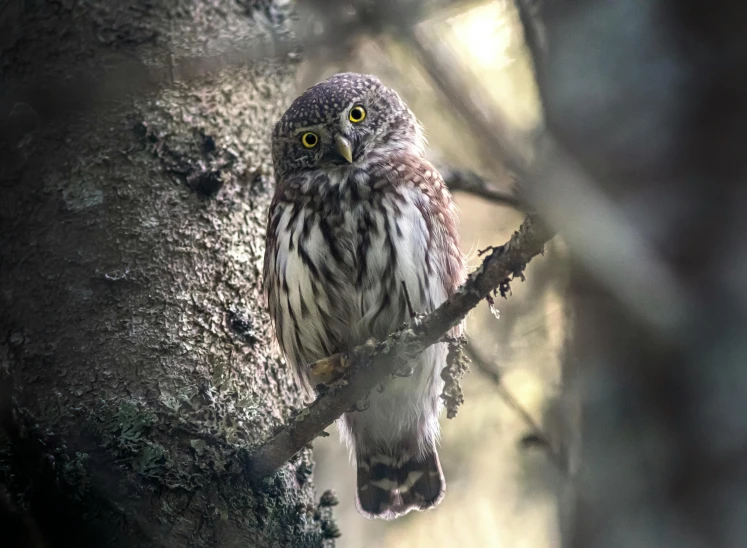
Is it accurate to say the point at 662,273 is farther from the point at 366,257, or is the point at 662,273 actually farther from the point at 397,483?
the point at 397,483

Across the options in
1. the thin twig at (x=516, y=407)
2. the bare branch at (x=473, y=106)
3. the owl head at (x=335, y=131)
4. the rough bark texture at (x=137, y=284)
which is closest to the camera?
the bare branch at (x=473, y=106)

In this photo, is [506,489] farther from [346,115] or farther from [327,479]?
[346,115]

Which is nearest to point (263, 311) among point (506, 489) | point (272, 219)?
point (272, 219)

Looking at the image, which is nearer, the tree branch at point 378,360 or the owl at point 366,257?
the tree branch at point 378,360

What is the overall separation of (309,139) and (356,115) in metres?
0.24

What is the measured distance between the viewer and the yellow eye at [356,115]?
3557mm

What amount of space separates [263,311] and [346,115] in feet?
3.22

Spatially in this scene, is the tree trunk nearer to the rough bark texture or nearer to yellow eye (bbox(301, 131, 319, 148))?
the rough bark texture

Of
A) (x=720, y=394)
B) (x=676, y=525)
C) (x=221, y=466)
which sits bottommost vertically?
(x=676, y=525)

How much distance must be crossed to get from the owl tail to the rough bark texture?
0.74 meters

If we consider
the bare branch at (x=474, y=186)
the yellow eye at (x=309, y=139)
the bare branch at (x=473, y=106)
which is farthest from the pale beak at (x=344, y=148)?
the bare branch at (x=473, y=106)

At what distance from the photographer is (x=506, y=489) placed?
14.2 feet

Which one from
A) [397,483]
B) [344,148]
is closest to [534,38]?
[344,148]

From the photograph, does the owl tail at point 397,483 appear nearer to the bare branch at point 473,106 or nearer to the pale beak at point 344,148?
the pale beak at point 344,148
